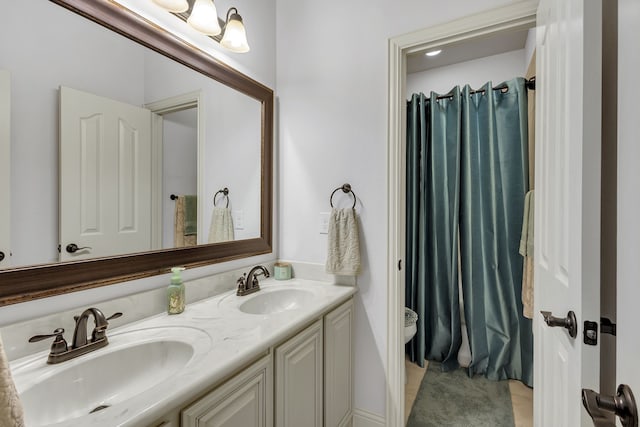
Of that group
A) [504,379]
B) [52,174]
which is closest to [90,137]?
[52,174]

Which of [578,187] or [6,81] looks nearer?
[578,187]

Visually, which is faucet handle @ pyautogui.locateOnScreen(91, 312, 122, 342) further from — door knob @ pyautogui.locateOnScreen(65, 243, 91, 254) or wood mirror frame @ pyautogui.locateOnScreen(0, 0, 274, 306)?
door knob @ pyautogui.locateOnScreen(65, 243, 91, 254)

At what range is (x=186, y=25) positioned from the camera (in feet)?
4.42

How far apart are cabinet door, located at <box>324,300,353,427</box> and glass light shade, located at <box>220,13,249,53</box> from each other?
51.9 inches

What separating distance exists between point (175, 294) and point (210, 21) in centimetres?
114

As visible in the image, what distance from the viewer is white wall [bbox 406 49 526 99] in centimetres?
260

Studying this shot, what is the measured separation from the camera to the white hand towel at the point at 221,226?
1.53m

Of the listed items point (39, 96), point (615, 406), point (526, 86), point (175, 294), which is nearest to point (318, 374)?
point (175, 294)

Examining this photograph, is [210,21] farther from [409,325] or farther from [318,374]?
[409,325]

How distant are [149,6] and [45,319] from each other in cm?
115

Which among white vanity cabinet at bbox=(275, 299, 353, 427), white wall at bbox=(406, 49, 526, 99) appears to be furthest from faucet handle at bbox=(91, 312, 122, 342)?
white wall at bbox=(406, 49, 526, 99)

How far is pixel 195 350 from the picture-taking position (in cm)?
92

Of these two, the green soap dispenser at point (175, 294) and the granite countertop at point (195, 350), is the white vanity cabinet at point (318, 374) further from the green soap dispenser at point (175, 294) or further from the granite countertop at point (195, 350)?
the green soap dispenser at point (175, 294)
